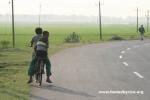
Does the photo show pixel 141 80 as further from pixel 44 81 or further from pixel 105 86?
pixel 44 81

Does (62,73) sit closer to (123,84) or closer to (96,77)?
(96,77)

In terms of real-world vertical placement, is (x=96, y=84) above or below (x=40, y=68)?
below

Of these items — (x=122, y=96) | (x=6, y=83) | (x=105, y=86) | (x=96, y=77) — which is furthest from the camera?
(x=96, y=77)

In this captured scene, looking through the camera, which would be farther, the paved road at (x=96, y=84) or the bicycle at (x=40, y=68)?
the bicycle at (x=40, y=68)

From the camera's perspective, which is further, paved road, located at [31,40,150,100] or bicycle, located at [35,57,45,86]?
bicycle, located at [35,57,45,86]

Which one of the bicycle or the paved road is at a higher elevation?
the bicycle

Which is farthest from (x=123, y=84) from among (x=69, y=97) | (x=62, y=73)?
(x=62, y=73)

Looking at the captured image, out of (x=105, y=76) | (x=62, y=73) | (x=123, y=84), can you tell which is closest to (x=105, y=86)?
(x=123, y=84)

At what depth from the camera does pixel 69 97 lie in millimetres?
12250

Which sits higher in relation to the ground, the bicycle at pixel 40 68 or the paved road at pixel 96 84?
→ the bicycle at pixel 40 68

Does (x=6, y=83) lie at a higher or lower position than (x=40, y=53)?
lower

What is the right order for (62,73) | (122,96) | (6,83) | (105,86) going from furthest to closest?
(62,73) → (6,83) → (105,86) → (122,96)

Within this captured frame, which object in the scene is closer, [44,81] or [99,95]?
[99,95]

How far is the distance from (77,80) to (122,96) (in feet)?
13.1
